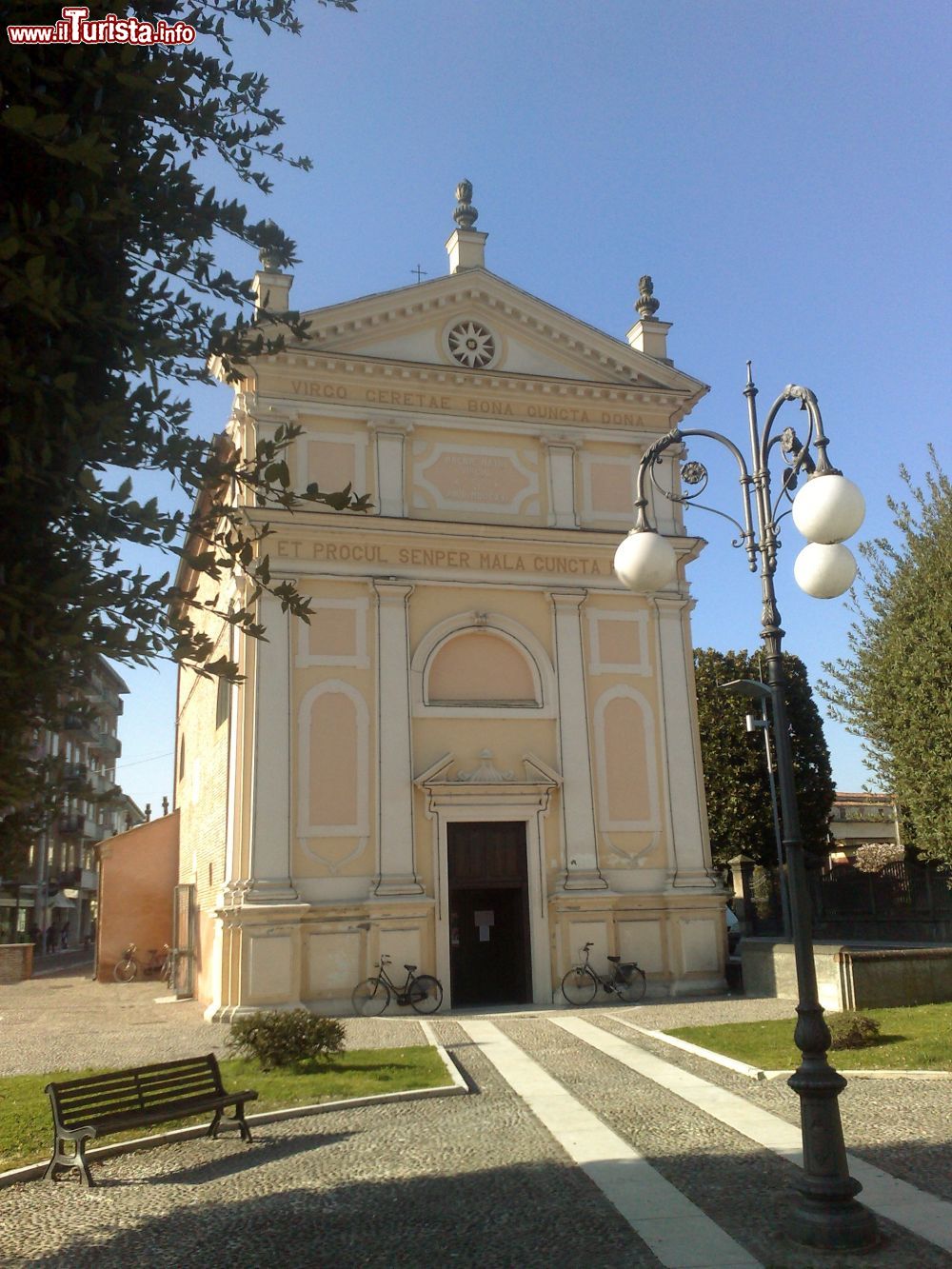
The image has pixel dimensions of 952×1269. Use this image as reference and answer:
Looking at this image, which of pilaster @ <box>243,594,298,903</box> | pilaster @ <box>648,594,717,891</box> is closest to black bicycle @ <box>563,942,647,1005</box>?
pilaster @ <box>648,594,717,891</box>

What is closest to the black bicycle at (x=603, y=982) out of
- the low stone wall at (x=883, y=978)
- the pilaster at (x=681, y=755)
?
the pilaster at (x=681, y=755)

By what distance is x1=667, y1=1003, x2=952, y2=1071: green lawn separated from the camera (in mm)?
11469

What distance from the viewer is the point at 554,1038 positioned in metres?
14.7

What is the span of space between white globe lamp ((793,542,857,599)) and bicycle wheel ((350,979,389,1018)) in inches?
532

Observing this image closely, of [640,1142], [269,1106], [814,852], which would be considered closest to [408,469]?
[269,1106]

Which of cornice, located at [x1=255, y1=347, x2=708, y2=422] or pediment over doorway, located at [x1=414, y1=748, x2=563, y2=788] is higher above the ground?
cornice, located at [x1=255, y1=347, x2=708, y2=422]

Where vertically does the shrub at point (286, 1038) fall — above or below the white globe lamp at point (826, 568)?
below

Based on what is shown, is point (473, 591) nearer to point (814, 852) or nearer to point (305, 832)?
point (305, 832)

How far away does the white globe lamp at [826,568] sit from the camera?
22.7 ft

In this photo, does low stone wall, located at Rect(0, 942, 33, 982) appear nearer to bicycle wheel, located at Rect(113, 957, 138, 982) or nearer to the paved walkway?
bicycle wheel, located at Rect(113, 957, 138, 982)

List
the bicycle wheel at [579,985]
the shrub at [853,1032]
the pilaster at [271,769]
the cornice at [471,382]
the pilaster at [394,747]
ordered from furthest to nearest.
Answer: the cornice at [471,382], the bicycle wheel at [579,985], the pilaster at [394,747], the pilaster at [271,769], the shrub at [853,1032]

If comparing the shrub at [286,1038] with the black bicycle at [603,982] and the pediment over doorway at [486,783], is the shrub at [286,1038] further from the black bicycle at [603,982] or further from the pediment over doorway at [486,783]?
the black bicycle at [603,982]

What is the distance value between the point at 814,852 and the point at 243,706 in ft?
78.4

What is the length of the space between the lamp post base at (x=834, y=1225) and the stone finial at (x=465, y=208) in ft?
68.9
